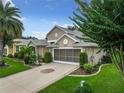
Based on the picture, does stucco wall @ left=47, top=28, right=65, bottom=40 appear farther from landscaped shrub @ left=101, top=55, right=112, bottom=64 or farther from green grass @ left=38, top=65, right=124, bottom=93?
green grass @ left=38, top=65, right=124, bottom=93

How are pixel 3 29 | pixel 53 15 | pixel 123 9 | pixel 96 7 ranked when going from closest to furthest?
pixel 123 9 → pixel 96 7 → pixel 53 15 → pixel 3 29

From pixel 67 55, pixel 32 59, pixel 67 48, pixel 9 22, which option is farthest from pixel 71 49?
pixel 9 22

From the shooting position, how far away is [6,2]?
2559 cm

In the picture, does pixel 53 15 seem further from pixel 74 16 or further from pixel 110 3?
pixel 110 3

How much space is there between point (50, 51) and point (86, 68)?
10.7 metres

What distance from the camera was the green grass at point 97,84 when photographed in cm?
1205

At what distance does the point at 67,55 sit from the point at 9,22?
395 inches

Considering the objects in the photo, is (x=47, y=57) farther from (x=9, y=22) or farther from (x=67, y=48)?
(x=9, y=22)

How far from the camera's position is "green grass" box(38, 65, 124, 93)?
1205 cm

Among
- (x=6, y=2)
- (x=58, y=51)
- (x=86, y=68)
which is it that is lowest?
(x=86, y=68)

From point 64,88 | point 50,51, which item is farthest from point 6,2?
point 64,88

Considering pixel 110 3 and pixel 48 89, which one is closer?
pixel 110 3

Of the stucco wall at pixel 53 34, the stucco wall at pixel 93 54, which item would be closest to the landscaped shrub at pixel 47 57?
the stucco wall at pixel 53 34

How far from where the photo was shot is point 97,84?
13.2 m
